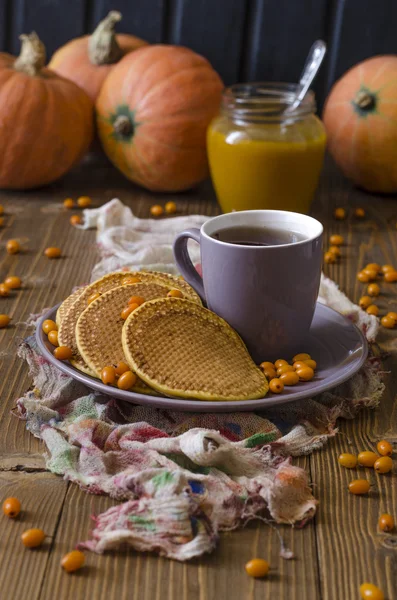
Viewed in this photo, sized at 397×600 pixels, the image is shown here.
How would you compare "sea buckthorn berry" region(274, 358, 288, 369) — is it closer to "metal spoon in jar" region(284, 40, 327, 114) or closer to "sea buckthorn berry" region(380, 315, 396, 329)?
"sea buckthorn berry" region(380, 315, 396, 329)

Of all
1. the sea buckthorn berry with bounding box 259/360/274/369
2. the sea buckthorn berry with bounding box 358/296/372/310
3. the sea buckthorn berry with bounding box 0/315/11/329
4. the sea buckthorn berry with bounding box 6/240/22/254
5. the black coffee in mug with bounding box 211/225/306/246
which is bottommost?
the sea buckthorn berry with bounding box 6/240/22/254

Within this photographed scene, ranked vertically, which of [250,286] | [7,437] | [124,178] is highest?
[250,286]

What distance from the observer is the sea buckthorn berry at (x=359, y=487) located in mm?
843

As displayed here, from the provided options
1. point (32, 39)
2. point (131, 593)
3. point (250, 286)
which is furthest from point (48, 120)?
point (131, 593)

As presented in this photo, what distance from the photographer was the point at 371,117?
1923mm

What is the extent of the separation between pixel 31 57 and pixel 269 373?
130 centimetres

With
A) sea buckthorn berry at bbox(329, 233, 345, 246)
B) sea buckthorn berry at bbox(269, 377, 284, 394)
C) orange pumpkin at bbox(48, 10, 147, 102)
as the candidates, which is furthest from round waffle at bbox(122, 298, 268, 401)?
orange pumpkin at bbox(48, 10, 147, 102)

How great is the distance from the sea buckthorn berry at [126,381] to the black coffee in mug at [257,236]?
0.26 metres

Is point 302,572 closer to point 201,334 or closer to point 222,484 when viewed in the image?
point 222,484

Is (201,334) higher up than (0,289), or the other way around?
(201,334)

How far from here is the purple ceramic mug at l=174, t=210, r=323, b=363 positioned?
997 mm

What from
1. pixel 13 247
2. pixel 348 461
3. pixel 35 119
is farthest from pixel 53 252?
pixel 348 461

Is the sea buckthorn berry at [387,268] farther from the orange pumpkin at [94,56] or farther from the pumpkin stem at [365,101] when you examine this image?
the orange pumpkin at [94,56]

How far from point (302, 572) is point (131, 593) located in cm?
17
